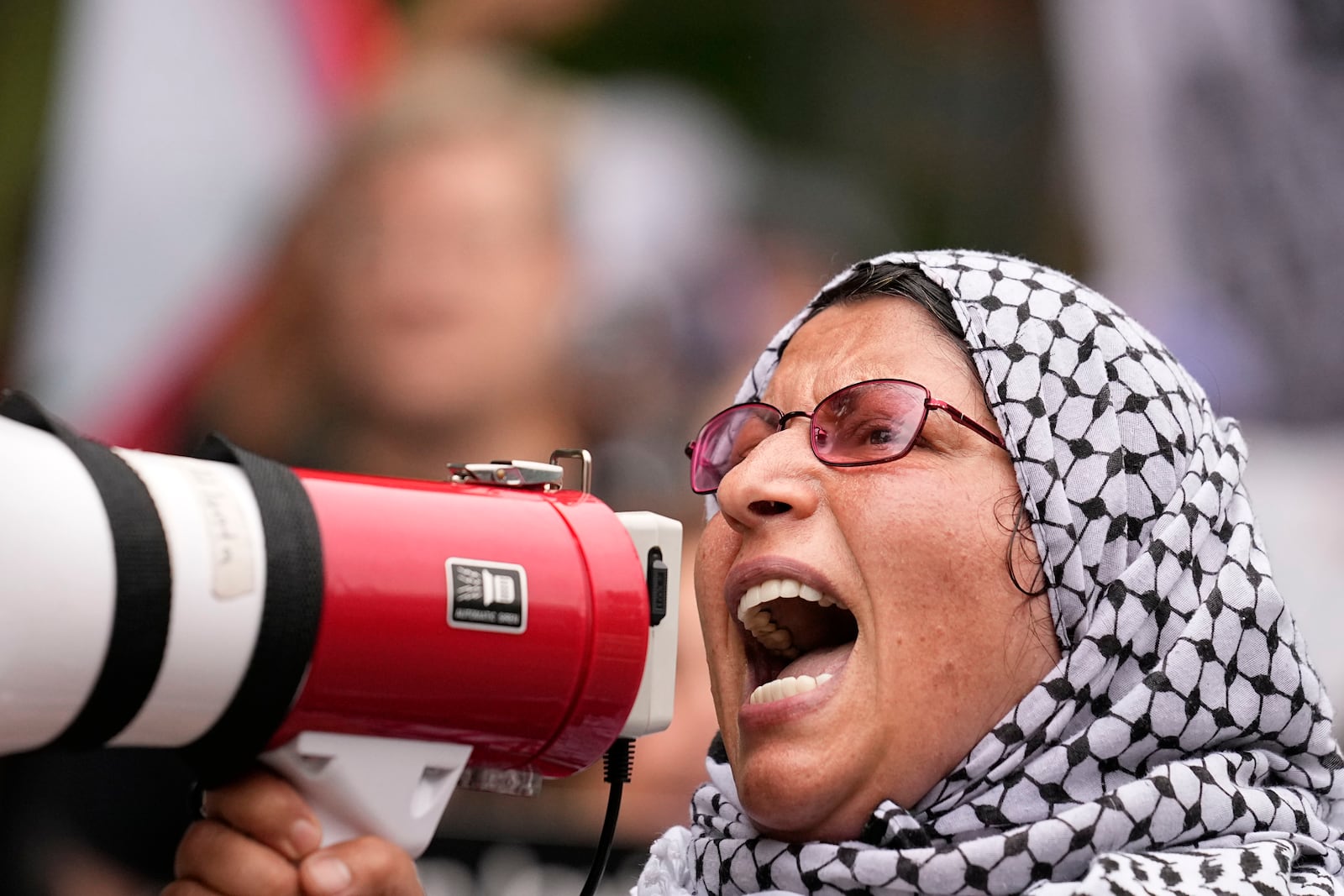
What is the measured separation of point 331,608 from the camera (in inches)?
50.6

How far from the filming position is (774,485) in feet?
5.42

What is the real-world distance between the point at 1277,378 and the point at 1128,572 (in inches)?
95.8

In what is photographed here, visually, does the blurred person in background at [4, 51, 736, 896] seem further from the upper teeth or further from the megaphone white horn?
the megaphone white horn

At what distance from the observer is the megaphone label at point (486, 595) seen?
1343 mm

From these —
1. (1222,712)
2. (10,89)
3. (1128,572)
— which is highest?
(10,89)

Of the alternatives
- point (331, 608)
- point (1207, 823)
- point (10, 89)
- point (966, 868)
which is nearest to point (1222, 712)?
point (1207, 823)

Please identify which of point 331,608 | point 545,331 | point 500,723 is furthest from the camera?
point 545,331

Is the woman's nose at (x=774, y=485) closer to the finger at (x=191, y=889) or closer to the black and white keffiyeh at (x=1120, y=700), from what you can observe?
the black and white keffiyeh at (x=1120, y=700)

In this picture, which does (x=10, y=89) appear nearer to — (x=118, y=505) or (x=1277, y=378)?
(x=118, y=505)

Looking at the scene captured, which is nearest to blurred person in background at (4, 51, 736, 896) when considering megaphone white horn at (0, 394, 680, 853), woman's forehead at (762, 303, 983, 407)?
woman's forehead at (762, 303, 983, 407)

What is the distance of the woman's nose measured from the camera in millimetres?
1641

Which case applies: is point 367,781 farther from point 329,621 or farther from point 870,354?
point 870,354

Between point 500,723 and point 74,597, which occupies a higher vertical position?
point 74,597

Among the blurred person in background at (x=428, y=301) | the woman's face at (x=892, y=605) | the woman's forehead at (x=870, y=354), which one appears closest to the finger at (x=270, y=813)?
the woman's face at (x=892, y=605)
